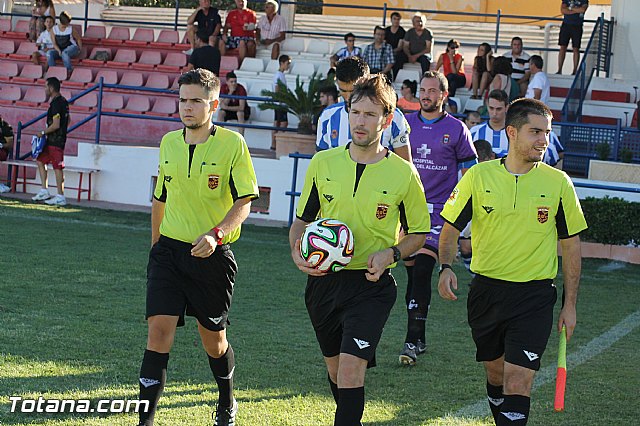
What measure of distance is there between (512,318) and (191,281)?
1718mm

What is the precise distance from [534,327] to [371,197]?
1051 millimetres

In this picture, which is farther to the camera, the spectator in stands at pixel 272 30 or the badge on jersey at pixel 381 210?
the spectator in stands at pixel 272 30

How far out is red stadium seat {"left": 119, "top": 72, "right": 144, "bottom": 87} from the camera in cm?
2270

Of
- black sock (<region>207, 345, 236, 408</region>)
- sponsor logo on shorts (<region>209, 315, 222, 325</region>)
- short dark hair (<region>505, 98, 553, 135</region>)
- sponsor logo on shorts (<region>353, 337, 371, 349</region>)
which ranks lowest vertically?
black sock (<region>207, 345, 236, 408</region>)

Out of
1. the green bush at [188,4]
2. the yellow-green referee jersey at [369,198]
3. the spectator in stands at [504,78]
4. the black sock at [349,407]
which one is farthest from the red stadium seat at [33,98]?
the black sock at [349,407]

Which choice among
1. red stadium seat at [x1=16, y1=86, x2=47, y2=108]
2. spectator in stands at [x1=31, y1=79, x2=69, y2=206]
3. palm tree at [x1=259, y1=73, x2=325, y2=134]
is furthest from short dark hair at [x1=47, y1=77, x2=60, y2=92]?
red stadium seat at [x1=16, y1=86, x2=47, y2=108]

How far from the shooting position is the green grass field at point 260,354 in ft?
A: 21.3

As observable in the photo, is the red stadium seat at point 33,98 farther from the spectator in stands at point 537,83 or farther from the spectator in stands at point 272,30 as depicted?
the spectator in stands at point 537,83

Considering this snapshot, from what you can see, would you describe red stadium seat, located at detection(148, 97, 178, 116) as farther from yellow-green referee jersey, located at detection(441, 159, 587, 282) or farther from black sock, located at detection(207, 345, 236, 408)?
yellow-green referee jersey, located at detection(441, 159, 587, 282)

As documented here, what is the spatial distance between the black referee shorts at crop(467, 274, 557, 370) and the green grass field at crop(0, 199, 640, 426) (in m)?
0.94

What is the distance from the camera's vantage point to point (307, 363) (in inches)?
305

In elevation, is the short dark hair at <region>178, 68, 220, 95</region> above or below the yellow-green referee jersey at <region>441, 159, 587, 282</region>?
above

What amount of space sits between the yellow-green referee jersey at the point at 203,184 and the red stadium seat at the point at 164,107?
15.9m

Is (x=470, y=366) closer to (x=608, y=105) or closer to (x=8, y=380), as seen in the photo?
(x=8, y=380)
